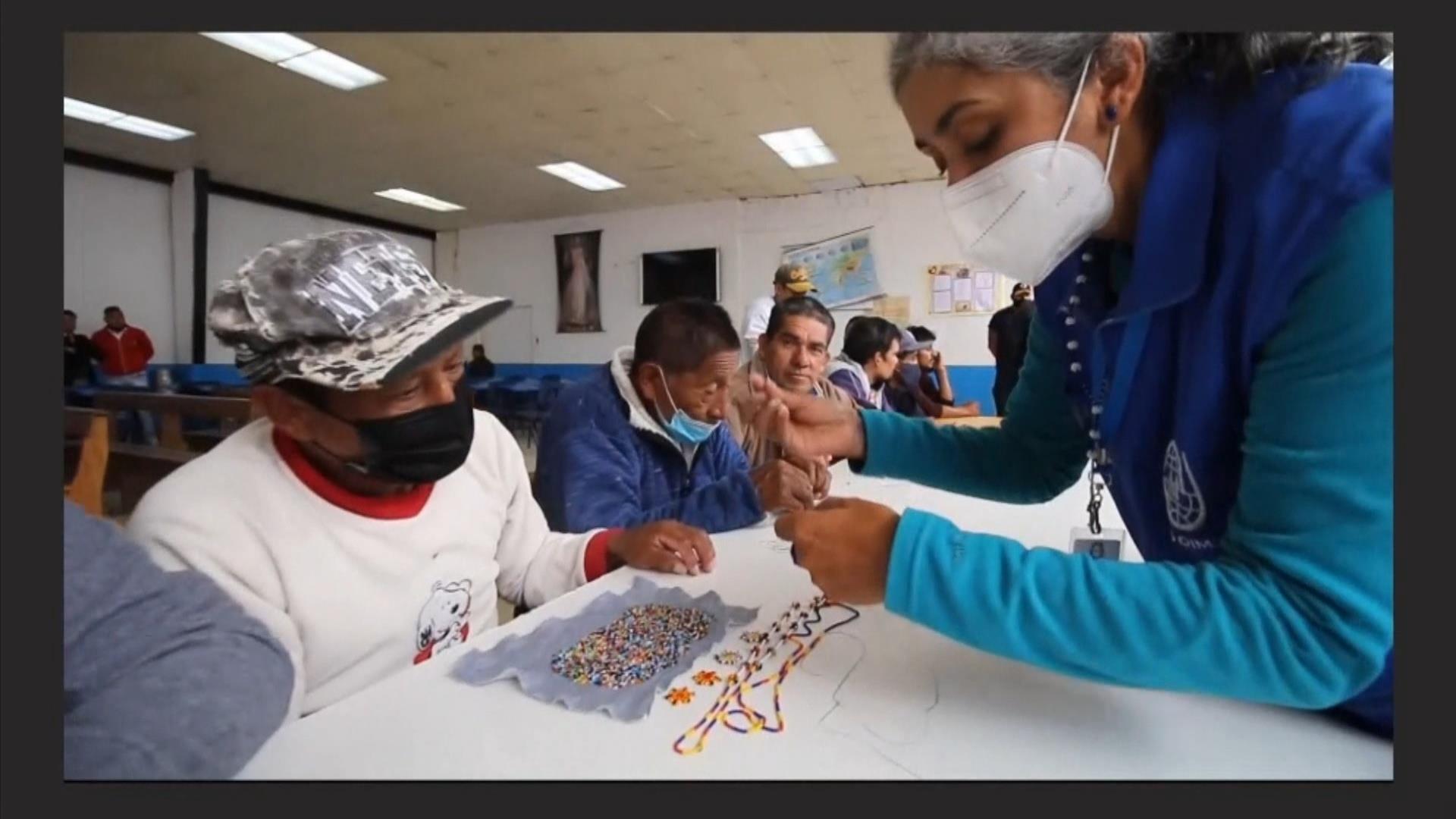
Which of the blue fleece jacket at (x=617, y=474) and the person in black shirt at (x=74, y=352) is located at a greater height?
the person in black shirt at (x=74, y=352)

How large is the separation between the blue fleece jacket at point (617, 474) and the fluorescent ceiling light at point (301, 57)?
27.8 inches

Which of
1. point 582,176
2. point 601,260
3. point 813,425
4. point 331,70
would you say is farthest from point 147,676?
point 601,260

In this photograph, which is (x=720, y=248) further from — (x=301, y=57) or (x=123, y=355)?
(x=123, y=355)

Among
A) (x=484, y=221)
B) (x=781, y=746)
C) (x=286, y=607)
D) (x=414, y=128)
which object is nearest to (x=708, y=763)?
(x=781, y=746)

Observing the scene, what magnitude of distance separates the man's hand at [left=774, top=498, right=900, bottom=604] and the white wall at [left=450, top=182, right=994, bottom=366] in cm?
512

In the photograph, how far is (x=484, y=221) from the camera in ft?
19.5

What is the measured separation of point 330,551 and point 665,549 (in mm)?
388

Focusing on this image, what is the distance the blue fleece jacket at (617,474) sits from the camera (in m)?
1.21

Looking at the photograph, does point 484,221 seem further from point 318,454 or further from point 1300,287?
point 1300,287

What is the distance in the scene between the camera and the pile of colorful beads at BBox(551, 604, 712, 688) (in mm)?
603

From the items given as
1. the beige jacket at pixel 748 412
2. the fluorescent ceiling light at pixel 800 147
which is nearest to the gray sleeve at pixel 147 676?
the beige jacket at pixel 748 412

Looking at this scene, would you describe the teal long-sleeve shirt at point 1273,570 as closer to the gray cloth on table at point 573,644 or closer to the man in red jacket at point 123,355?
the gray cloth on table at point 573,644

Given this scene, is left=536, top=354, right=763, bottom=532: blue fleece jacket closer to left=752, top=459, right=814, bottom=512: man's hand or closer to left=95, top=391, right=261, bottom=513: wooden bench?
left=752, top=459, right=814, bottom=512: man's hand

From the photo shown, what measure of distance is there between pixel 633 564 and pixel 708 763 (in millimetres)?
444
